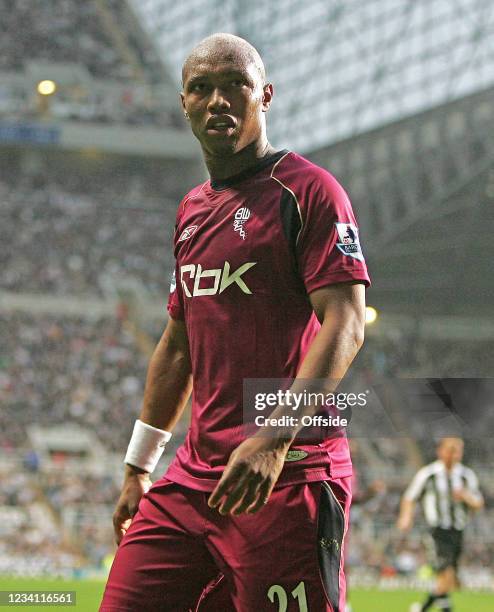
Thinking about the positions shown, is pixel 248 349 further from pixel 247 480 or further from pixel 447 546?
pixel 447 546

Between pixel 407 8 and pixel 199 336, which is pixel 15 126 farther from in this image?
pixel 199 336

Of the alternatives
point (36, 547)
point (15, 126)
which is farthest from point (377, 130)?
point (36, 547)

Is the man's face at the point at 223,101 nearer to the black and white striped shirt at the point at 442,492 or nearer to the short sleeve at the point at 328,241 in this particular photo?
the short sleeve at the point at 328,241

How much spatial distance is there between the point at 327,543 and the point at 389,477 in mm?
22972

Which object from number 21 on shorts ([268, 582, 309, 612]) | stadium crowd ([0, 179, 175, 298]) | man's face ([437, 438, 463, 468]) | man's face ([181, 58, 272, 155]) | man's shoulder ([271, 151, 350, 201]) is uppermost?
stadium crowd ([0, 179, 175, 298])

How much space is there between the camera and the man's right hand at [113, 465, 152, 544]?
12.5 ft

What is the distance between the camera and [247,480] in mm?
2955

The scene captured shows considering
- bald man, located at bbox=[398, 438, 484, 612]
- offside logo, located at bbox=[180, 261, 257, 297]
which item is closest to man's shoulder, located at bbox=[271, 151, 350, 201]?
offside logo, located at bbox=[180, 261, 257, 297]

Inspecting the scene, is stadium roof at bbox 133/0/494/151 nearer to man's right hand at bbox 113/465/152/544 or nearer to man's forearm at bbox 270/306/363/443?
man's right hand at bbox 113/465/152/544

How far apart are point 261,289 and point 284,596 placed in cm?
81

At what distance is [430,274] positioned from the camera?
3856 centimetres

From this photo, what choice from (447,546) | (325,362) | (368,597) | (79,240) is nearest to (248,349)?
(325,362)

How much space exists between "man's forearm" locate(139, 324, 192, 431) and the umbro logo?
33 cm

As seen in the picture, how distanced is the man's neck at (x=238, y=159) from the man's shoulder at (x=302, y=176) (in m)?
0.07
